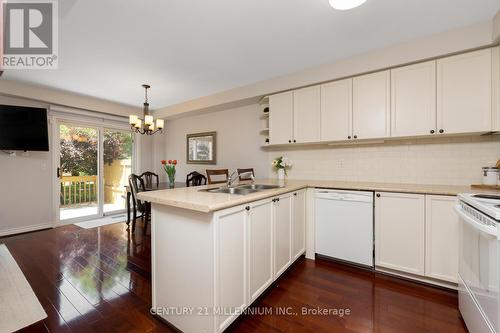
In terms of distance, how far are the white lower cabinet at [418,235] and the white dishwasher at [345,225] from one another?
3.6 inches

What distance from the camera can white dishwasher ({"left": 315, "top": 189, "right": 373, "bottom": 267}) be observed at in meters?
2.28

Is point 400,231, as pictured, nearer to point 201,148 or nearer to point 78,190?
point 201,148

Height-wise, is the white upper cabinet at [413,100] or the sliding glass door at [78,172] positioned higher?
the white upper cabinet at [413,100]

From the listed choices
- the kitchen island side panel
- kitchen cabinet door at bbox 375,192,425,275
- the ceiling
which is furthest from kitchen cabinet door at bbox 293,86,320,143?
the kitchen island side panel

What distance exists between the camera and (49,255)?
8.71 ft

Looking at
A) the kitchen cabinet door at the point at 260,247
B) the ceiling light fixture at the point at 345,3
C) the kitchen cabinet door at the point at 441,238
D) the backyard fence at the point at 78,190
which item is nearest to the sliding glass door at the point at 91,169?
the backyard fence at the point at 78,190

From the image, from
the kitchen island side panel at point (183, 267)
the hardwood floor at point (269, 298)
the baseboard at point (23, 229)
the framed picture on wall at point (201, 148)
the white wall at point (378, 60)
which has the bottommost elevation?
the hardwood floor at point (269, 298)

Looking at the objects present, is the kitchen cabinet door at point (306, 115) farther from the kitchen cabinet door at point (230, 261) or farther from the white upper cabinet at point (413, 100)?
the kitchen cabinet door at point (230, 261)

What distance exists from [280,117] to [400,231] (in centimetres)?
202

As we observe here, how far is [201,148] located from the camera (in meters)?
4.65

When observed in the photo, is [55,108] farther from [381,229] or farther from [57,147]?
[381,229]

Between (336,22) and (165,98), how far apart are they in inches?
130

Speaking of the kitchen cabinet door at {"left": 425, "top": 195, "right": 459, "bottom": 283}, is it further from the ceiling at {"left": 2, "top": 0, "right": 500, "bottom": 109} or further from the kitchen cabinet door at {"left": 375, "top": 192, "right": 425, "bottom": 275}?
the ceiling at {"left": 2, "top": 0, "right": 500, "bottom": 109}

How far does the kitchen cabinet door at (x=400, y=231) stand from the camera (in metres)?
2.04
